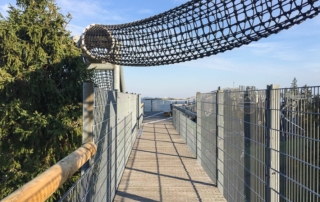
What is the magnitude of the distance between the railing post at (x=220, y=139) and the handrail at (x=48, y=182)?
2529 millimetres

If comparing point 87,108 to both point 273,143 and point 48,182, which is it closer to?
point 48,182

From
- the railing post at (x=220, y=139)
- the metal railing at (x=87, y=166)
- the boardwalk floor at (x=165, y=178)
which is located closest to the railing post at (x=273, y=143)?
the metal railing at (x=87, y=166)

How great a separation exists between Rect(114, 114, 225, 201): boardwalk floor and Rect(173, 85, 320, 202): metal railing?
40cm

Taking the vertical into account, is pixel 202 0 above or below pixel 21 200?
above

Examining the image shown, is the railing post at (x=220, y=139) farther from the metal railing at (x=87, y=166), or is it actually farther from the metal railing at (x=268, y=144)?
the metal railing at (x=87, y=166)

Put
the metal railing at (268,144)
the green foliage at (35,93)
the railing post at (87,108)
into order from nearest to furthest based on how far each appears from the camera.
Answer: the metal railing at (268,144) < the railing post at (87,108) < the green foliage at (35,93)

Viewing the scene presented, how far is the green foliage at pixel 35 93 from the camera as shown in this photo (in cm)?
711

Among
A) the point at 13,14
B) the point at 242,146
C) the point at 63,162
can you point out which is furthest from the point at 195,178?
the point at 13,14

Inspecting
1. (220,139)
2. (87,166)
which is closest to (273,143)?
(87,166)

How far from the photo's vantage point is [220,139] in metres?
4.68

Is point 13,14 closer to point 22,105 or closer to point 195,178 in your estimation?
point 22,105

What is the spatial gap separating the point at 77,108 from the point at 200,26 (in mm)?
4235

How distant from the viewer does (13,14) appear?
316 inches

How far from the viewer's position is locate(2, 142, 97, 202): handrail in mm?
1235
